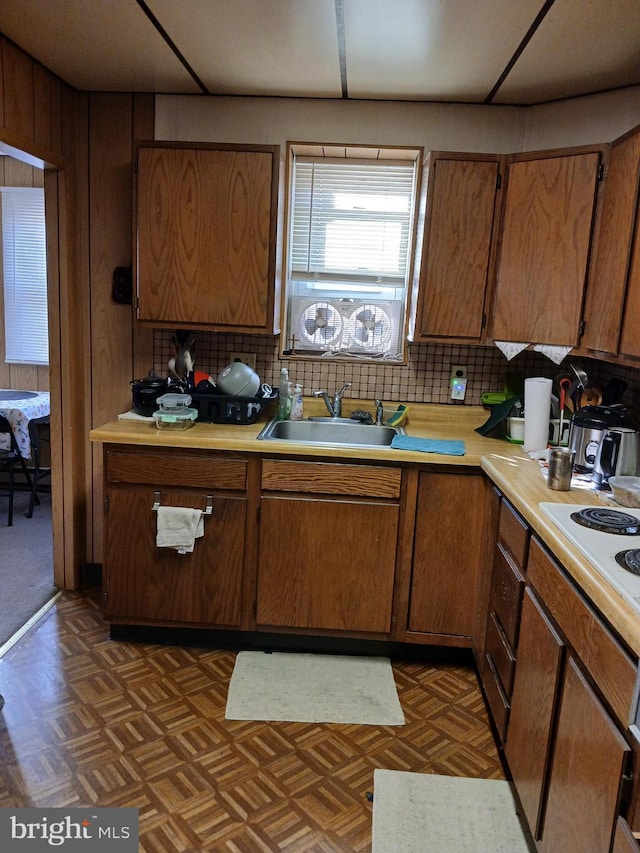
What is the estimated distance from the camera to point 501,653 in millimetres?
1968

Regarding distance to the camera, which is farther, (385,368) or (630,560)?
(385,368)

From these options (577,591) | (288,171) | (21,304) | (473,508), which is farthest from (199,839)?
(21,304)

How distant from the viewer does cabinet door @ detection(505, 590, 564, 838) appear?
1.49 metres

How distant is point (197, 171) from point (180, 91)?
460 mm

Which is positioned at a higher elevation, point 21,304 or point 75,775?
point 21,304

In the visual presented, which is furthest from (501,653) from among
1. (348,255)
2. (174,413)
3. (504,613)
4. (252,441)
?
(348,255)

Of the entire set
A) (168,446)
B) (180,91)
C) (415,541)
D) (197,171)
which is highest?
(180,91)

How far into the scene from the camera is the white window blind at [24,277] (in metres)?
4.39

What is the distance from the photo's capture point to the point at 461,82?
2395mm

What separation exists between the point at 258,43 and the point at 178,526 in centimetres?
179

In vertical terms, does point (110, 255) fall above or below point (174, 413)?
above

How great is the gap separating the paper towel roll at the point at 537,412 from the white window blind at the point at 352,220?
0.89 m

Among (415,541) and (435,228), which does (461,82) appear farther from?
(415,541)

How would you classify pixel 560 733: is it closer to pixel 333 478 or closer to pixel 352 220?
pixel 333 478
